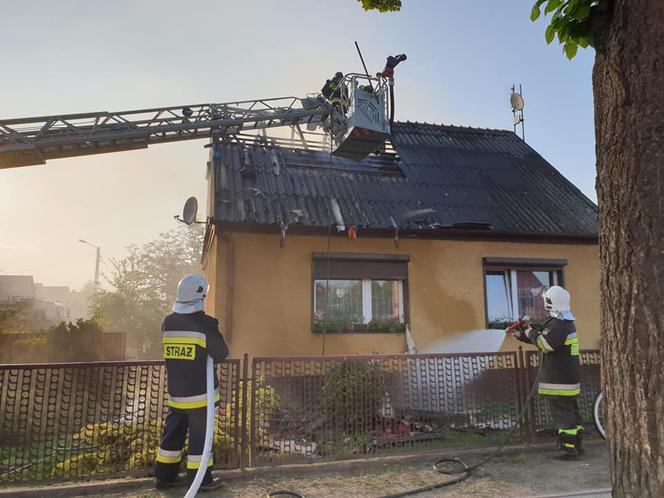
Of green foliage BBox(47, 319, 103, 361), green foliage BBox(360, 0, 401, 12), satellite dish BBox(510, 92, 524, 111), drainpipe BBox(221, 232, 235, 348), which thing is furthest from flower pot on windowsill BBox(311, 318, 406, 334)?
satellite dish BBox(510, 92, 524, 111)

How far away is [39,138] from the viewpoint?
842cm

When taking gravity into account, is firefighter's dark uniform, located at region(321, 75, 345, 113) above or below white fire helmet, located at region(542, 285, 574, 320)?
above

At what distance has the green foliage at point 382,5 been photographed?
4.30 metres

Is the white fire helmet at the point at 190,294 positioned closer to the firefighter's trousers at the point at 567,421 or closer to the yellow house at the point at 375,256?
the yellow house at the point at 375,256

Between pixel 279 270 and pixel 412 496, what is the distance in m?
4.77

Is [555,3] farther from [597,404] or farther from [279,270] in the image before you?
[279,270]

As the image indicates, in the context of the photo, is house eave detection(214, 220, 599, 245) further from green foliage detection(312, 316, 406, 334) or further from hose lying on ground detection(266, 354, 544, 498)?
hose lying on ground detection(266, 354, 544, 498)

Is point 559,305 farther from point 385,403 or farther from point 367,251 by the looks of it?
point 367,251

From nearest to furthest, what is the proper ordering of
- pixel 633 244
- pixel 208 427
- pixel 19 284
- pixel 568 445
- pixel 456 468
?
pixel 633 244 < pixel 208 427 < pixel 456 468 < pixel 568 445 < pixel 19 284

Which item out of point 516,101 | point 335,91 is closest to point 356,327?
point 335,91

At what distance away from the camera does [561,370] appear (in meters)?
5.23

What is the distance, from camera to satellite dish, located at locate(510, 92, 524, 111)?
15.7 m

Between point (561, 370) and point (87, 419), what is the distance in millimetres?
5151

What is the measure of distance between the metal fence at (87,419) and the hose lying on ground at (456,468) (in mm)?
897
